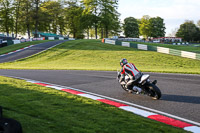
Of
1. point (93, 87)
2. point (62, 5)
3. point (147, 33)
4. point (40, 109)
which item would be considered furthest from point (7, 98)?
point (147, 33)

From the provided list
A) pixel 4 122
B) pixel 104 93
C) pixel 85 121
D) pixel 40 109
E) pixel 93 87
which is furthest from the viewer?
pixel 93 87

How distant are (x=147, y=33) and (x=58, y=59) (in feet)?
288

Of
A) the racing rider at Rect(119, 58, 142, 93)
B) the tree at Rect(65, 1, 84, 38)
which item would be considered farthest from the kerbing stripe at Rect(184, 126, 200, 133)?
the tree at Rect(65, 1, 84, 38)

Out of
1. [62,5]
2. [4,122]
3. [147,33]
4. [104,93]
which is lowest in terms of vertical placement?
[104,93]

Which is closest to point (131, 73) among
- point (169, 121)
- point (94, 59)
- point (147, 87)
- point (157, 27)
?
point (147, 87)

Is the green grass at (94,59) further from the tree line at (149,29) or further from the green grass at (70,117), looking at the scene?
the tree line at (149,29)

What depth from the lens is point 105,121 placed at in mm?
5250

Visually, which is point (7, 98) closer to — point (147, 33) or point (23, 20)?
point (23, 20)

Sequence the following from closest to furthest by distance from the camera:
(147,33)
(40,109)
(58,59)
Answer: (40,109) → (58,59) → (147,33)

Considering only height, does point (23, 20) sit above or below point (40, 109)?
above

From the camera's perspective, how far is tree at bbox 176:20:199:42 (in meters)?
111

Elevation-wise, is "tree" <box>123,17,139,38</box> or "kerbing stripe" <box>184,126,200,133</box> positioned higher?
"tree" <box>123,17,139,38</box>

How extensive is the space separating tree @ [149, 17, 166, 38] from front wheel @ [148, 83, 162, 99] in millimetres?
106940

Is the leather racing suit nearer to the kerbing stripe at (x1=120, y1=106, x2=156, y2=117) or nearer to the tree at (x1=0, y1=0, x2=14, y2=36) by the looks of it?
the kerbing stripe at (x1=120, y1=106, x2=156, y2=117)
